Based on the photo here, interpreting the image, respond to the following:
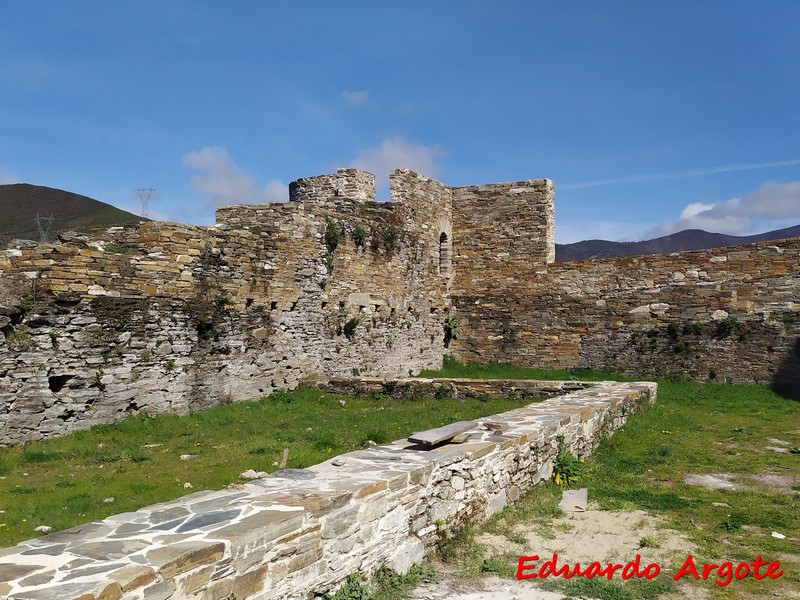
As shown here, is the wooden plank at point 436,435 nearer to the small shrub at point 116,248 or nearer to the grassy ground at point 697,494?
the grassy ground at point 697,494

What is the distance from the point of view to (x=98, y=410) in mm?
10609

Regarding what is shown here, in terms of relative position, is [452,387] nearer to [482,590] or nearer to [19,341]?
[19,341]

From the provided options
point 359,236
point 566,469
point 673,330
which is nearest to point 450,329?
point 359,236

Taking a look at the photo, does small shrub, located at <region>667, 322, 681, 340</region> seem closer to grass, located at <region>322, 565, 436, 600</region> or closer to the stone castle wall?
the stone castle wall

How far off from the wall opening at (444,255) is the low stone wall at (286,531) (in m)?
13.5

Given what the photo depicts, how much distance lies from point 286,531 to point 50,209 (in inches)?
1622

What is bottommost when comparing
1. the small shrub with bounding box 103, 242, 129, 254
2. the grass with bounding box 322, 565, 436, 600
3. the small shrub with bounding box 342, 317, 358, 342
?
the grass with bounding box 322, 565, 436, 600

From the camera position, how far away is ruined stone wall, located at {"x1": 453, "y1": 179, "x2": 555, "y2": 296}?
1950cm

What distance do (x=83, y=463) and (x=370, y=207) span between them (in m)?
10.1

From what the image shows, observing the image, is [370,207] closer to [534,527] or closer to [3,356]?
[3,356]

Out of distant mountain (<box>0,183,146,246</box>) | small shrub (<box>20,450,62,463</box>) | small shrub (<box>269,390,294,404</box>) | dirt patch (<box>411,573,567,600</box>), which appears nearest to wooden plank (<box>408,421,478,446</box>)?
dirt patch (<box>411,573,567,600</box>)

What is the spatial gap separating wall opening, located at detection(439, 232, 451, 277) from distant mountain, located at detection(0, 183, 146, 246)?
68.6 feet

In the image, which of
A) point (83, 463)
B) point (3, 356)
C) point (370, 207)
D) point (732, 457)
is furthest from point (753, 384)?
point (3, 356)

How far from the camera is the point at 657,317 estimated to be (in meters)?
17.9
